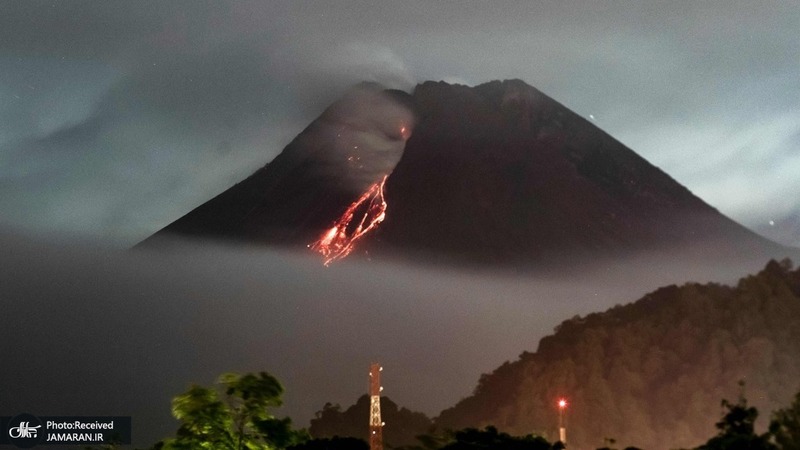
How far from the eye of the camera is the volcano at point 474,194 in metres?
155

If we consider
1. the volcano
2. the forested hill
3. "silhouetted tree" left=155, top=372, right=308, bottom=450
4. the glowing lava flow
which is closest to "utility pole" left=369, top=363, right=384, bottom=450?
"silhouetted tree" left=155, top=372, right=308, bottom=450

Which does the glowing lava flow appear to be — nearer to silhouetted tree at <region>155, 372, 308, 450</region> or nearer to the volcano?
the volcano

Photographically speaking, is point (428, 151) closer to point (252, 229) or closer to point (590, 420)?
point (252, 229)

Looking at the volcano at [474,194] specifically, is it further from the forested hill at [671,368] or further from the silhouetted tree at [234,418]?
the silhouetted tree at [234,418]

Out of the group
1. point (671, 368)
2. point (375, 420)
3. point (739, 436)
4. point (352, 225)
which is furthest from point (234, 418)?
point (352, 225)

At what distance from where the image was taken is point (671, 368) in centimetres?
9400

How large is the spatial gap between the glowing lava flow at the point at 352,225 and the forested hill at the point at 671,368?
6030 cm

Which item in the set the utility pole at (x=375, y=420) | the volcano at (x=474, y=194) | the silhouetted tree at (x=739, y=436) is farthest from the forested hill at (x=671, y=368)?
the silhouetted tree at (x=739, y=436)

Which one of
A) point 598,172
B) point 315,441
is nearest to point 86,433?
point 315,441

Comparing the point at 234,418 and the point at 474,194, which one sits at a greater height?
the point at 474,194

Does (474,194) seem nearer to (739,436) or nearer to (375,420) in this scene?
(375,420)

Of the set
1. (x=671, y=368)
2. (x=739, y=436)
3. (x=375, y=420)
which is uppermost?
(x=671, y=368)

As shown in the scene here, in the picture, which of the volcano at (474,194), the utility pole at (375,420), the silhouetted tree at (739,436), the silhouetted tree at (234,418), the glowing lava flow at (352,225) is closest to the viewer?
the silhouetted tree at (739,436)

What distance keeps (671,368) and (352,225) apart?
3026 inches
